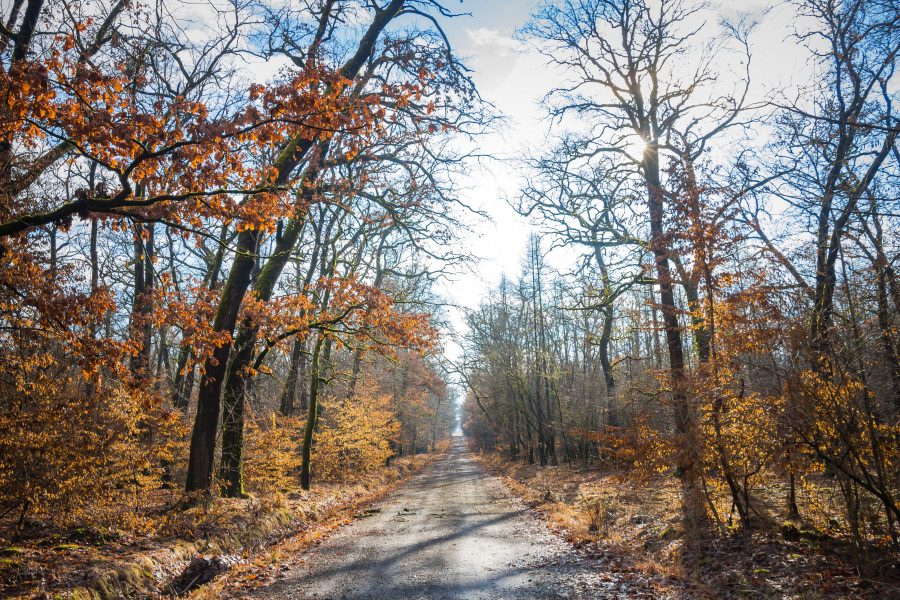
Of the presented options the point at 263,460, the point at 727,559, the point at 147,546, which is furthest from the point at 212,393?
the point at 727,559

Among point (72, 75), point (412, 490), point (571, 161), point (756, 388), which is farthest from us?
point (412, 490)

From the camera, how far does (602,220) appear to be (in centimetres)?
1358

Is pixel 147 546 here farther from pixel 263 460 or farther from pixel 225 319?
pixel 263 460

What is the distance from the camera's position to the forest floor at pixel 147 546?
5.65 metres

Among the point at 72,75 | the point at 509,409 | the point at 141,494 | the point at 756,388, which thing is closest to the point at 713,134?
the point at 756,388

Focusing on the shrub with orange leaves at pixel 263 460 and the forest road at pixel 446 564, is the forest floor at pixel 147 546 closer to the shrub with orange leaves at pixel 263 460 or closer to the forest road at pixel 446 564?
the forest road at pixel 446 564

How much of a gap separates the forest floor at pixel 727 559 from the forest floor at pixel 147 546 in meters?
5.51

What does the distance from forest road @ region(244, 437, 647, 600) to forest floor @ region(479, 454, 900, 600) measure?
527 millimetres

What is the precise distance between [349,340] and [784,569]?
10.8m

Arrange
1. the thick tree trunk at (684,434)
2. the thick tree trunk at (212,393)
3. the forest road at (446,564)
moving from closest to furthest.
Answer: the forest road at (446,564), the thick tree trunk at (684,434), the thick tree trunk at (212,393)

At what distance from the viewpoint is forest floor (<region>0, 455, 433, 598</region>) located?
18.5 ft

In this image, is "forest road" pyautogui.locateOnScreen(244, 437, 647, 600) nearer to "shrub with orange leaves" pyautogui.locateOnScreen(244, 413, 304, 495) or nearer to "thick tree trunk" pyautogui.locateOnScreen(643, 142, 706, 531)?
"thick tree trunk" pyautogui.locateOnScreen(643, 142, 706, 531)

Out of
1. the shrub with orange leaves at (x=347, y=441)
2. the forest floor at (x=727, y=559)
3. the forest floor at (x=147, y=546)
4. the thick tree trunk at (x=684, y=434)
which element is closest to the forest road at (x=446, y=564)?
the forest floor at (x=727, y=559)

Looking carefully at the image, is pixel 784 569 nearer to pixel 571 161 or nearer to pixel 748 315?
pixel 748 315
